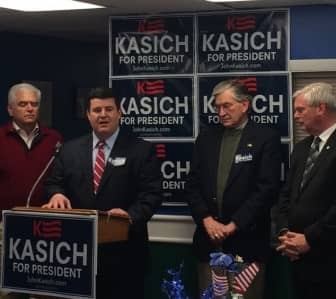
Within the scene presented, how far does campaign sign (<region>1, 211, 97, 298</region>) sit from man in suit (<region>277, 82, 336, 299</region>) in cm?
111

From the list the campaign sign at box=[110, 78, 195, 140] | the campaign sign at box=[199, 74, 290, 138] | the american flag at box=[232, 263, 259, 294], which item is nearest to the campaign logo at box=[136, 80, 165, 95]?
the campaign sign at box=[110, 78, 195, 140]

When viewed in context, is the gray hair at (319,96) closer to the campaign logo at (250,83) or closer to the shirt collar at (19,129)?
the campaign logo at (250,83)

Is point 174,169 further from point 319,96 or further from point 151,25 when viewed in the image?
point 319,96

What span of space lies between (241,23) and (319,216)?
165 cm

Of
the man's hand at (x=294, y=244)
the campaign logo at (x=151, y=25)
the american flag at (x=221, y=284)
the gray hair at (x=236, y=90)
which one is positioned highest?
the campaign logo at (x=151, y=25)

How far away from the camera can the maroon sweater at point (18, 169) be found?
493 cm

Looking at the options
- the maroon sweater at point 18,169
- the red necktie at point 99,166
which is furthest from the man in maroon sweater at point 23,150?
the red necktie at point 99,166

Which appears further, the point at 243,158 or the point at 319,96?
Result: the point at 243,158

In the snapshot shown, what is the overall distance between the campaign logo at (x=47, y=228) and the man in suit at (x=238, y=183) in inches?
46.6

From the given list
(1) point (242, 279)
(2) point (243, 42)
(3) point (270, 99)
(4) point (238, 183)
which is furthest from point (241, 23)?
(1) point (242, 279)

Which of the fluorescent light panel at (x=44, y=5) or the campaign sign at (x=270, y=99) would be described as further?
the campaign sign at (x=270, y=99)

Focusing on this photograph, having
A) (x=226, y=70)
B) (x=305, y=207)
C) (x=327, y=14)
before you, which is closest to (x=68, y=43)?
(x=226, y=70)

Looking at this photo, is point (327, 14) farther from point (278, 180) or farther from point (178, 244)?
point (178, 244)

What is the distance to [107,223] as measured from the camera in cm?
401
